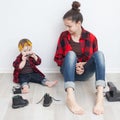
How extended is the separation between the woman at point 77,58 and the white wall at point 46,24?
7.8 inches

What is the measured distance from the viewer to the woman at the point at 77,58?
2100 millimetres

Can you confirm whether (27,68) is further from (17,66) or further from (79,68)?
(79,68)

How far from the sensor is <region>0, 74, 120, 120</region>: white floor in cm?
197

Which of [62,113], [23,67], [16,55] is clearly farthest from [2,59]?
[62,113]

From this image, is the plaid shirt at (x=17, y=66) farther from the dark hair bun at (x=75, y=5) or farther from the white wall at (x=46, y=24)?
the dark hair bun at (x=75, y=5)

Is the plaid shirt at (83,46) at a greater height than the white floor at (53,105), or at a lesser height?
greater

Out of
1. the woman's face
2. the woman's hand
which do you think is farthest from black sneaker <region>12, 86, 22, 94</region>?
the woman's face

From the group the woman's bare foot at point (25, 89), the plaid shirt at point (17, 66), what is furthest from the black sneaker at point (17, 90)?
the plaid shirt at point (17, 66)

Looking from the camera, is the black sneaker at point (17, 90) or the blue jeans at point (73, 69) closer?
the blue jeans at point (73, 69)

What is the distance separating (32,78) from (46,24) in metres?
0.53

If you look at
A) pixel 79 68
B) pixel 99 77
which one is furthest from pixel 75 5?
pixel 99 77

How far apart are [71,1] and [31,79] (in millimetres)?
796

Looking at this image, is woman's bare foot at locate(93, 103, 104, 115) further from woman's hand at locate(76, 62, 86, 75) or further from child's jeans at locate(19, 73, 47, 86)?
child's jeans at locate(19, 73, 47, 86)

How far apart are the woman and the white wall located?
20 cm
